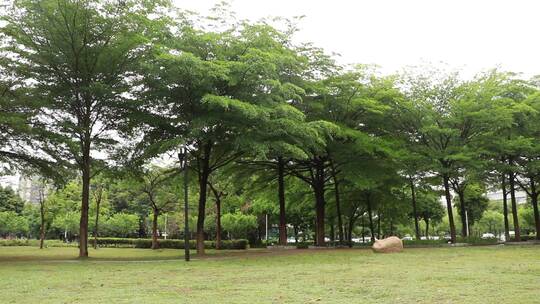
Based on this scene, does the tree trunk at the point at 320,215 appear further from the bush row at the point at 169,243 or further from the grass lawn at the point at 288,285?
the grass lawn at the point at 288,285

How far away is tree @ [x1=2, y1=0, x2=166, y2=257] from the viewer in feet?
73.4

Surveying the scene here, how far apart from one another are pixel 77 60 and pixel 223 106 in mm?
8635

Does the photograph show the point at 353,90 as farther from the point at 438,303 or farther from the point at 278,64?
the point at 438,303

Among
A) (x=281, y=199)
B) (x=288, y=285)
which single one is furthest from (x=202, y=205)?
(x=288, y=285)

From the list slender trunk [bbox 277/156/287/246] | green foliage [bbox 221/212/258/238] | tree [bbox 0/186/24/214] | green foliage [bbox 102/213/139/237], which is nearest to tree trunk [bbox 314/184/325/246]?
slender trunk [bbox 277/156/287/246]

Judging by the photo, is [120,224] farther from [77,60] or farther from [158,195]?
[77,60]

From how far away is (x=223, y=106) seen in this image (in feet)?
64.5

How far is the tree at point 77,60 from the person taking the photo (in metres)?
22.4

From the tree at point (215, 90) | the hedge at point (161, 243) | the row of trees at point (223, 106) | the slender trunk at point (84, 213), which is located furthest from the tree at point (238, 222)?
the slender trunk at point (84, 213)

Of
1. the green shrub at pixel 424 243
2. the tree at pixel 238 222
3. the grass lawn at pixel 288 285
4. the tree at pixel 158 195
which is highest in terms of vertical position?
the tree at pixel 158 195

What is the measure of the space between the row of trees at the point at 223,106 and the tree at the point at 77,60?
7cm

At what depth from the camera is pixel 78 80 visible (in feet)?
79.6

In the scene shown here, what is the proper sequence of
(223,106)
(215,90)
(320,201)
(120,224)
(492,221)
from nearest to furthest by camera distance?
(223,106)
(215,90)
(320,201)
(120,224)
(492,221)

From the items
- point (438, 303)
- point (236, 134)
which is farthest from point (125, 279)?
point (236, 134)
